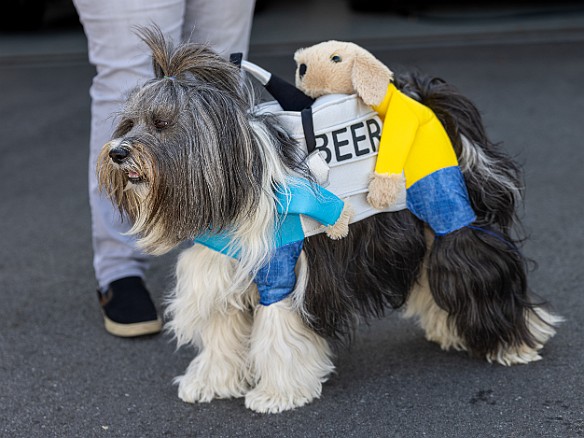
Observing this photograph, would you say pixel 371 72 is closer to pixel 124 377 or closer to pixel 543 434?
pixel 543 434

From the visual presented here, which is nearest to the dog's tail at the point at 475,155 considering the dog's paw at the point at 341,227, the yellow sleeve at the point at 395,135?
the yellow sleeve at the point at 395,135

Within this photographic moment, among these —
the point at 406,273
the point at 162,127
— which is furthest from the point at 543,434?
the point at 162,127

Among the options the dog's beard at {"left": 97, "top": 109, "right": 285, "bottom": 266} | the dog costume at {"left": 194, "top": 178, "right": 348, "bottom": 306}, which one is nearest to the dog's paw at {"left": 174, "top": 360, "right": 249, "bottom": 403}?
the dog costume at {"left": 194, "top": 178, "right": 348, "bottom": 306}

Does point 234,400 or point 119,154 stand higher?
point 119,154

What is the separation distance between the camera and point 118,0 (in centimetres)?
298

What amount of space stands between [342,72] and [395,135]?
235 mm

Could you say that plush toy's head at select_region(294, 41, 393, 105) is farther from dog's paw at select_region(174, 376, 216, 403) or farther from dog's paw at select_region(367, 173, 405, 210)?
dog's paw at select_region(174, 376, 216, 403)

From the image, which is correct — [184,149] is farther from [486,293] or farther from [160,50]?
[486,293]

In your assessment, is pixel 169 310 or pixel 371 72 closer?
pixel 371 72

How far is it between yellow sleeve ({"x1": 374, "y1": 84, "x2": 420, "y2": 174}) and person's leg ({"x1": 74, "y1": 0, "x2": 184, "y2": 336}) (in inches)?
33.0

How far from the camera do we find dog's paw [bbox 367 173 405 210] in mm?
2561

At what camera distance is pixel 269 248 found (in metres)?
2.49

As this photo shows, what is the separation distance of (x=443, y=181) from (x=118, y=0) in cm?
123

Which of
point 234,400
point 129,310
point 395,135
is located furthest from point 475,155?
point 129,310
